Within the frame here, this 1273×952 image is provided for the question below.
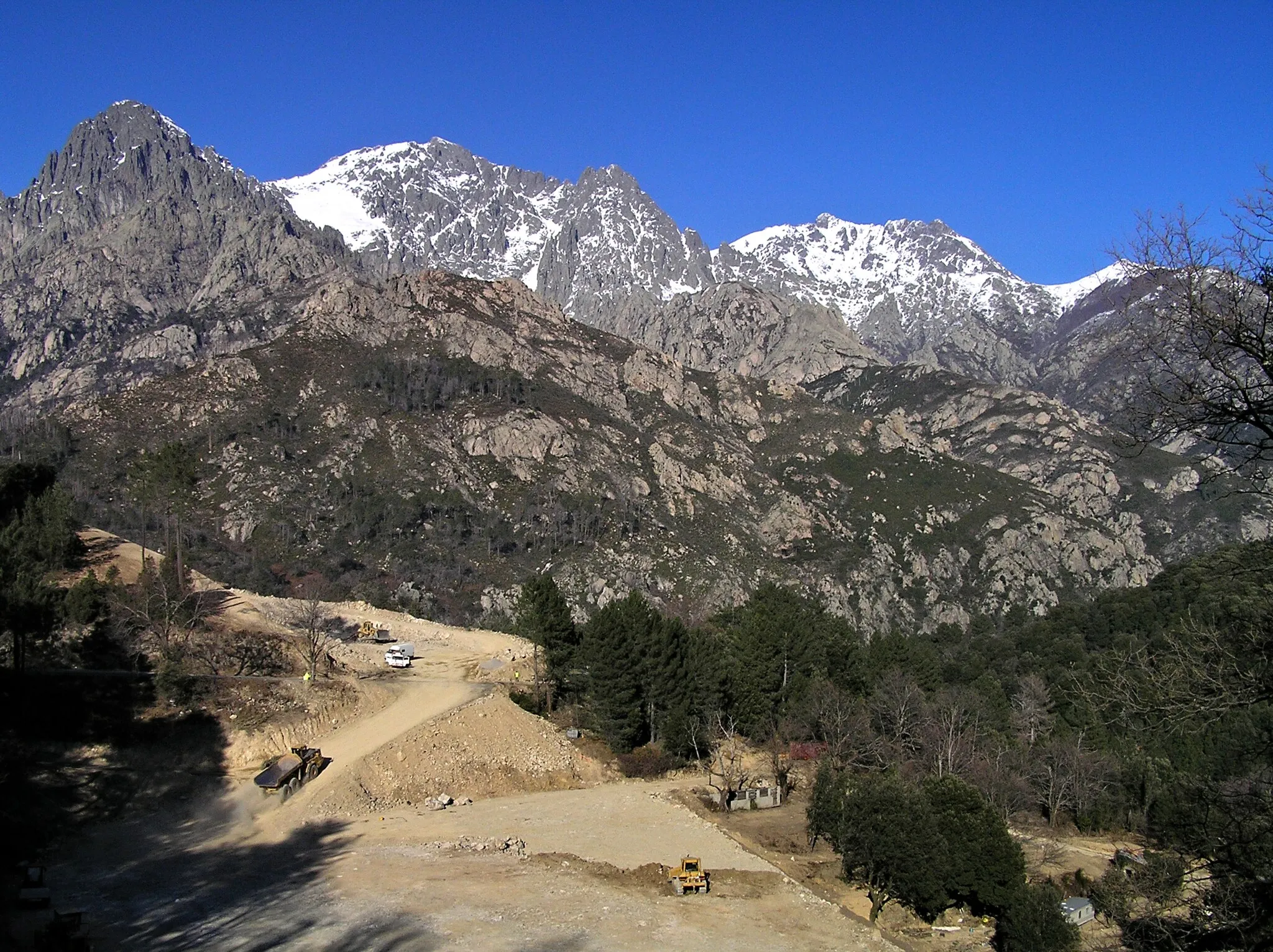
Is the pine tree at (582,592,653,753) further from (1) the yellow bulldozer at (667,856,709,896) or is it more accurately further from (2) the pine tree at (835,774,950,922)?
(2) the pine tree at (835,774,950,922)

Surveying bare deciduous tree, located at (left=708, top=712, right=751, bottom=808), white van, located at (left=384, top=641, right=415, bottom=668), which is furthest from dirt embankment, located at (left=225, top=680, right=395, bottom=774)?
bare deciduous tree, located at (left=708, top=712, right=751, bottom=808)

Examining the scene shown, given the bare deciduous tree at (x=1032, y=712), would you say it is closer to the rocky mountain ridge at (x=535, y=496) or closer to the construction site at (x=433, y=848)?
the construction site at (x=433, y=848)

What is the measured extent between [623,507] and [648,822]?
120 meters

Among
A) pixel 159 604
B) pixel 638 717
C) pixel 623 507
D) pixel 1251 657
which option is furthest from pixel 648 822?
pixel 623 507

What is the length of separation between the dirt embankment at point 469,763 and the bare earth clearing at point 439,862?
9cm

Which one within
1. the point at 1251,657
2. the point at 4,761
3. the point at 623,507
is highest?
the point at 623,507

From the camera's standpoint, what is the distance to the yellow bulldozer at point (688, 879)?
2906cm

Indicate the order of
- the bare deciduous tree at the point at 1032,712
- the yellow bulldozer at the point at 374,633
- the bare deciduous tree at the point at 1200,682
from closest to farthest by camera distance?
the bare deciduous tree at the point at 1200,682
the bare deciduous tree at the point at 1032,712
the yellow bulldozer at the point at 374,633

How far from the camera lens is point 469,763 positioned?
41.7 metres

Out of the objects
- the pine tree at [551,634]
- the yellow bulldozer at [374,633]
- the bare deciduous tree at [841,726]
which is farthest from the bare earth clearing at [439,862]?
the yellow bulldozer at [374,633]

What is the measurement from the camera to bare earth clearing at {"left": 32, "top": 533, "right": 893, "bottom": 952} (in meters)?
24.7

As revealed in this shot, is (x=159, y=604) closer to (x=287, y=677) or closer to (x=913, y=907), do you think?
(x=287, y=677)

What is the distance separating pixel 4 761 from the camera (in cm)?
3203

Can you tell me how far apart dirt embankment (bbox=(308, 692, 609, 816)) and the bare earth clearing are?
0.09 m
